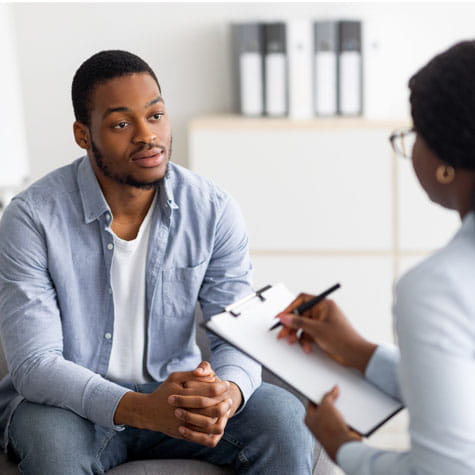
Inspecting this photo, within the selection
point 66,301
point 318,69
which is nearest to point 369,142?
point 318,69

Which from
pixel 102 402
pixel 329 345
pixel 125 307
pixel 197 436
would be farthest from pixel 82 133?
pixel 329 345

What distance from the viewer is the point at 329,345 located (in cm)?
124

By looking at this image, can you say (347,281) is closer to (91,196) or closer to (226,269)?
(226,269)

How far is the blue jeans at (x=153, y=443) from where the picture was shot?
1.52m

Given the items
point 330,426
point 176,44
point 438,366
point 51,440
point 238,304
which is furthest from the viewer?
point 176,44

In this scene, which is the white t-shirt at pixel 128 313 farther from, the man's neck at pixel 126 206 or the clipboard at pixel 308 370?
the clipboard at pixel 308 370

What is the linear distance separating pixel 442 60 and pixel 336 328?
16.8 inches

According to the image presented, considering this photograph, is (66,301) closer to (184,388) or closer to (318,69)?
(184,388)

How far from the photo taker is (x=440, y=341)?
3.28ft

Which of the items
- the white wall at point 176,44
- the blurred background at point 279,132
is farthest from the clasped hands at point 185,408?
the white wall at point 176,44

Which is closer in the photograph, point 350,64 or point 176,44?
point 350,64

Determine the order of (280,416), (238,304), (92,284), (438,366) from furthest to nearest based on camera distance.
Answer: (92,284)
(280,416)
(238,304)
(438,366)

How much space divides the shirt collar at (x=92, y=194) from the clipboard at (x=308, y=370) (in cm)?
47

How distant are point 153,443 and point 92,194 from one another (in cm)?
53
